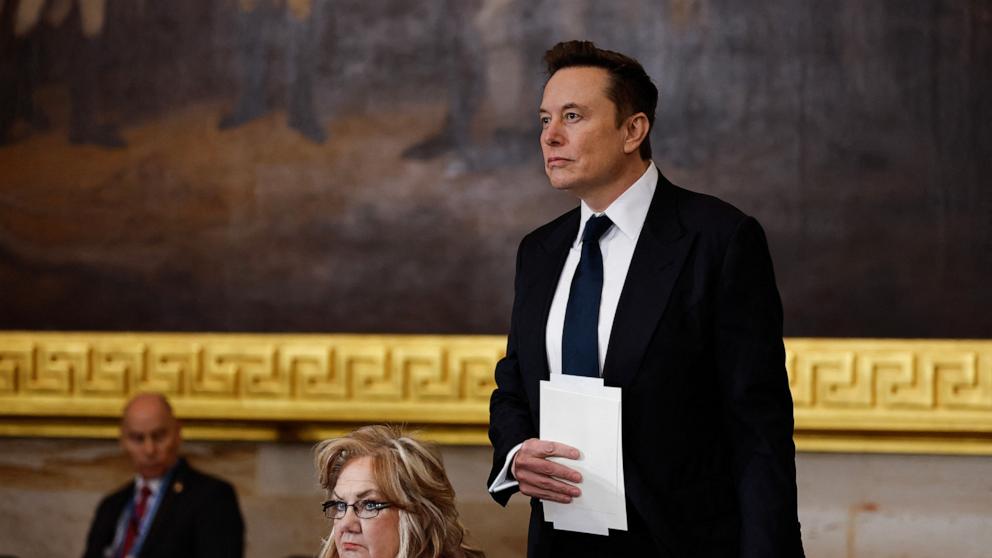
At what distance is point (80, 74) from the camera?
4891mm

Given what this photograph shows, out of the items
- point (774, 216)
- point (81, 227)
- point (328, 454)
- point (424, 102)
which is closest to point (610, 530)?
point (328, 454)

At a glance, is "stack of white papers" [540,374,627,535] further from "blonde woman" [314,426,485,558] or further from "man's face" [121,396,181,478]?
"man's face" [121,396,181,478]

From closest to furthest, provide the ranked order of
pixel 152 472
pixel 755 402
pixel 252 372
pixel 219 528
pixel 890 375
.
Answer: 1. pixel 755 402
2. pixel 890 375
3. pixel 219 528
4. pixel 152 472
5. pixel 252 372

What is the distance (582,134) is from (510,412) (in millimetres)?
576

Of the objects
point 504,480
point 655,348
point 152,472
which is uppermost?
point 655,348

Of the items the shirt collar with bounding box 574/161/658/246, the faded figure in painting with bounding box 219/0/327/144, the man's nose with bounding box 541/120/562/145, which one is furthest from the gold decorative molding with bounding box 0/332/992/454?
the man's nose with bounding box 541/120/562/145

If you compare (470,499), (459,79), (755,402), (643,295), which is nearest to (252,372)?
(470,499)

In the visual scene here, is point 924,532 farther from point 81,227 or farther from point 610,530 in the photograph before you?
point 81,227

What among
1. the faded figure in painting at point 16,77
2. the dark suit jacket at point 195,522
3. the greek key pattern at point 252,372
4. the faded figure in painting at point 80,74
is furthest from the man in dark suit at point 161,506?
the faded figure in painting at point 16,77

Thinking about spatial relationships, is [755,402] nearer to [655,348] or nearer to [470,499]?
[655,348]

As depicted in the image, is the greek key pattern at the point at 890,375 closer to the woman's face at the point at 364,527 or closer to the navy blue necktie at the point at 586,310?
the navy blue necktie at the point at 586,310

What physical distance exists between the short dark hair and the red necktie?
2735 millimetres

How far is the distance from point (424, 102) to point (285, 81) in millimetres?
541

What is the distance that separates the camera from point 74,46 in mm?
4898
